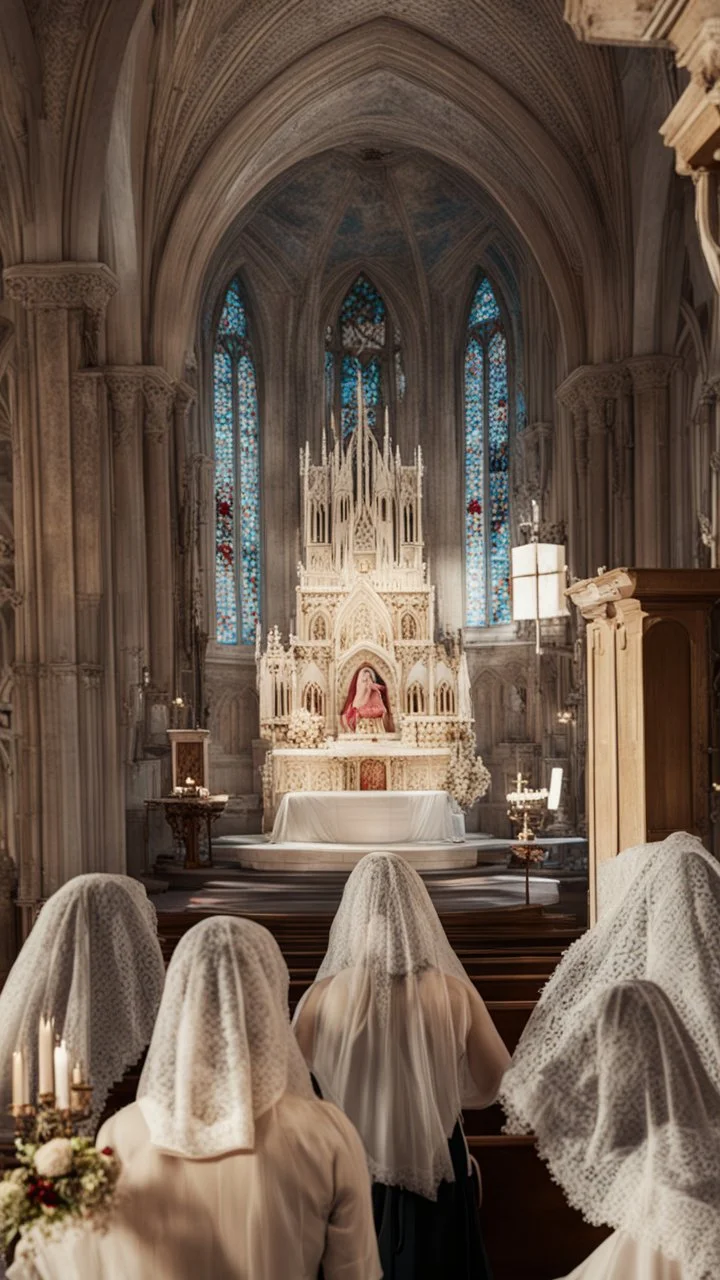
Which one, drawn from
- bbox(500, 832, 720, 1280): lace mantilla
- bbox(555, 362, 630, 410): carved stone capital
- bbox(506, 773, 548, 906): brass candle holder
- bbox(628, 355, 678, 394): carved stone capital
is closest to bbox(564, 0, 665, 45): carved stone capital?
bbox(500, 832, 720, 1280): lace mantilla

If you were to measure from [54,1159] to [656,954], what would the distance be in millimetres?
1715

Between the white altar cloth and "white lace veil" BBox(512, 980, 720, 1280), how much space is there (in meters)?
16.6

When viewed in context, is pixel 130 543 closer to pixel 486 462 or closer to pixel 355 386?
pixel 486 462

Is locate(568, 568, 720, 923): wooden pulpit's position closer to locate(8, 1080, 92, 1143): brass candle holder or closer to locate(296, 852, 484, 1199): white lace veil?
locate(296, 852, 484, 1199): white lace veil

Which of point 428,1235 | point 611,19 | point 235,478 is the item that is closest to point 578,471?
point 235,478

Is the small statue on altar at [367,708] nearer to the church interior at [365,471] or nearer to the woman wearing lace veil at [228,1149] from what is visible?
the church interior at [365,471]

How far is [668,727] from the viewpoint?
8.48 m

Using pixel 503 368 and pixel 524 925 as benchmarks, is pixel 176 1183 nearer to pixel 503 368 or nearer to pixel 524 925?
pixel 524 925

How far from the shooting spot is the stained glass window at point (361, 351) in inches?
1058

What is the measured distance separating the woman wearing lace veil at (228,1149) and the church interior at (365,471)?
4.4 inches

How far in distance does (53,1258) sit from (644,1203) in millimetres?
1061

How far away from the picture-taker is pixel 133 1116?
2.54 meters

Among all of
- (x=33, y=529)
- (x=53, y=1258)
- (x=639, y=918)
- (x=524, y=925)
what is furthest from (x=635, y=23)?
(x=33, y=529)

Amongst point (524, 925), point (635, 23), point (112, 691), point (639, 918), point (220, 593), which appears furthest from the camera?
point (220, 593)
